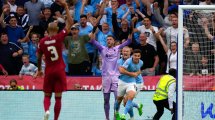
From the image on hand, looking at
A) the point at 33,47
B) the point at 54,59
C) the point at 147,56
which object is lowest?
the point at 54,59

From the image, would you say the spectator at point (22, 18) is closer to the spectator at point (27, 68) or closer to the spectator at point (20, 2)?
the spectator at point (20, 2)

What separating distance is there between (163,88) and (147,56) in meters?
3.18

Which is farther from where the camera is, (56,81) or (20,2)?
(20,2)

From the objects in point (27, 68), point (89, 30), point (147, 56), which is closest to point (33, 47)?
point (27, 68)

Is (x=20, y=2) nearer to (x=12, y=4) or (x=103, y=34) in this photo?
(x=12, y=4)

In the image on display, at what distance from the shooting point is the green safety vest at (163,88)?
763 inches

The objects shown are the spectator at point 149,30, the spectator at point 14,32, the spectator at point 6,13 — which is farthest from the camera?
the spectator at point 6,13

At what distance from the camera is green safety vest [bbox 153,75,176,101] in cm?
1939

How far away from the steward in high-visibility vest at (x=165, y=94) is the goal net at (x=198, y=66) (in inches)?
31.9

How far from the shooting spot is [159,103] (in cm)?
1969

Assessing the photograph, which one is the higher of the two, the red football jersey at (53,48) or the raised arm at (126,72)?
the red football jersey at (53,48)

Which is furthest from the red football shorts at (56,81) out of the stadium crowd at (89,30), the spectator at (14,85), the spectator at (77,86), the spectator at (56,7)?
the spectator at (56,7)

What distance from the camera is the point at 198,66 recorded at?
1822 centimetres

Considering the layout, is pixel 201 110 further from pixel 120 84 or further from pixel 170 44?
pixel 170 44
